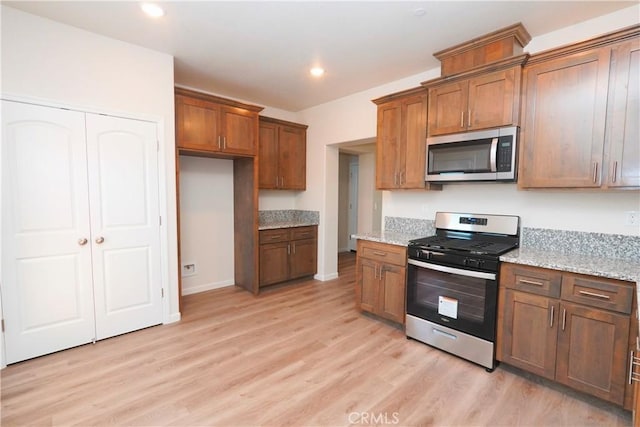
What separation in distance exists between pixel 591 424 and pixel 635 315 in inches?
28.1

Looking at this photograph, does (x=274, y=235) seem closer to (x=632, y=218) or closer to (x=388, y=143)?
(x=388, y=143)

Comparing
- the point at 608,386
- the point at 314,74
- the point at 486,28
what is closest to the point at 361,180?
the point at 314,74

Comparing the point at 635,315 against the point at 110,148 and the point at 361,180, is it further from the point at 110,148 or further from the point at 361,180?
the point at 361,180

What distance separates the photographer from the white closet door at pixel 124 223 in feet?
8.90

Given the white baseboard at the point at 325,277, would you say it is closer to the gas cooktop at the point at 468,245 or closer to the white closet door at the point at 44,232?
the gas cooktop at the point at 468,245

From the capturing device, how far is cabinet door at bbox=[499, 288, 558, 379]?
2.06 m

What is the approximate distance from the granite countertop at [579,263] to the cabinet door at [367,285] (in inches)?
50.4

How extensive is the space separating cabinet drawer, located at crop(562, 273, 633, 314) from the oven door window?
447mm

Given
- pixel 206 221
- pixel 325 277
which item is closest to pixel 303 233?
pixel 325 277

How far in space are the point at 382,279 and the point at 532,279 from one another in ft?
4.36

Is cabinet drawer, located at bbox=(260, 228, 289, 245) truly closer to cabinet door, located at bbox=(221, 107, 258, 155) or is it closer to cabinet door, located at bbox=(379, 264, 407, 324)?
cabinet door, located at bbox=(221, 107, 258, 155)

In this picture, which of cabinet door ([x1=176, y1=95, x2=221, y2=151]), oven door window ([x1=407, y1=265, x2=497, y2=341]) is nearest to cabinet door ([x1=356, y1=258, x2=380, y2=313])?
oven door window ([x1=407, y1=265, x2=497, y2=341])

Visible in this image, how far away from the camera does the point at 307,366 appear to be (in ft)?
7.92

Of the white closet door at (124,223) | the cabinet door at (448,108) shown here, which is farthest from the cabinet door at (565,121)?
the white closet door at (124,223)
